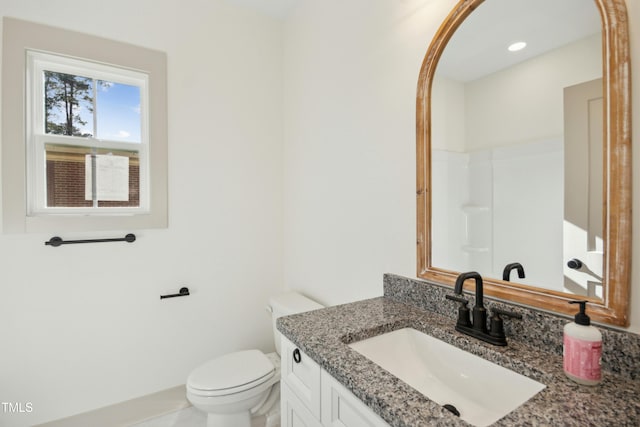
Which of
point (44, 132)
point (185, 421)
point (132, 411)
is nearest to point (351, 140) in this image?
point (44, 132)

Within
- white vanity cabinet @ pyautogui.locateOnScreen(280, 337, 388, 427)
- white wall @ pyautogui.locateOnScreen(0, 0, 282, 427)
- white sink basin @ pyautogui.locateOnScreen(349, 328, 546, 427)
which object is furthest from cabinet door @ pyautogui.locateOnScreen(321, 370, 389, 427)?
white wall @ pyautogui.locateOnScreen(0, 0, 282, 427)

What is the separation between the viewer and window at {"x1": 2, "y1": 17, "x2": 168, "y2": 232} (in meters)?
1.56

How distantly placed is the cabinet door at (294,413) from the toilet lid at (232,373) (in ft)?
1.76

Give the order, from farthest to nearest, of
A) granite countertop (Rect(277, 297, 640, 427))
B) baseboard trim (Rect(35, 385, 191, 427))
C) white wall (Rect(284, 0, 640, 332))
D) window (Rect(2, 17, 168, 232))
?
baseboard trim (Rect(35, 385, 191, 427))
window (Rect(2, 17, 168, 232))
white wall (Rect(284, 0, 640, 332))
granite countertop (Rect(277, 297, 640, 427))

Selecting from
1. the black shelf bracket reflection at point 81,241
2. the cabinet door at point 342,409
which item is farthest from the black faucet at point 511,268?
the black shelf bracket reflection at point 81,241

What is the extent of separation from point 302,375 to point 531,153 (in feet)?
3.10

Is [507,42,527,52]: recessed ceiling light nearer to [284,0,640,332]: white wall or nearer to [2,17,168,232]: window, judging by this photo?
[284,0,640,332]: white wall

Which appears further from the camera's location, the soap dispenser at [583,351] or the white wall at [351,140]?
the white wall at [351,140]

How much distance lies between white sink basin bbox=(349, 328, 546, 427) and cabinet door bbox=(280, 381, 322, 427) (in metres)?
0.24

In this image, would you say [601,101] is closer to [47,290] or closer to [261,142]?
[261,142]

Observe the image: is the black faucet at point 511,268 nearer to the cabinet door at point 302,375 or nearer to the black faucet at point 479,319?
the black faucet at point 479,319

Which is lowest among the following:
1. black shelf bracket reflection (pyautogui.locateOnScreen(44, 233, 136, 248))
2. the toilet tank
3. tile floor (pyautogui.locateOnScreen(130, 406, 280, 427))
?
tile floor (pyautogui.locateOnScreen(130, 406, 280, 427))

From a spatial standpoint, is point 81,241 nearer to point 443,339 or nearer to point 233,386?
point 233,386

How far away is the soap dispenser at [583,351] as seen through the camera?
2.05 feet
